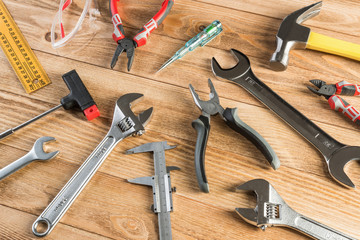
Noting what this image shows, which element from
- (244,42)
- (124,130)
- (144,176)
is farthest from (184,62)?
(144,176)

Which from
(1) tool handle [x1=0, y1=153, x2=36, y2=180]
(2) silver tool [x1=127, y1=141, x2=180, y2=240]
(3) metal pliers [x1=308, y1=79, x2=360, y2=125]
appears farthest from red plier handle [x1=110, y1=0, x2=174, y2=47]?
(3) metal pliers [x1=308, y1=79, x2=360, y2=125]

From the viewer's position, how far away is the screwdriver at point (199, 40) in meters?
1.55

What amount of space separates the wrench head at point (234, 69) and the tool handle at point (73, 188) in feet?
1.73

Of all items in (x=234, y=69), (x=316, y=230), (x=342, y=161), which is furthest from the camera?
(x=234, y=69)

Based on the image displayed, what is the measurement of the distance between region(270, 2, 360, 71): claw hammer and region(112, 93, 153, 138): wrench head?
607 millimetres

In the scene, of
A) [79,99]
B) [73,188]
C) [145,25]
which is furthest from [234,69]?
[73,188]

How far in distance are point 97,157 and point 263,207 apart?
26.0 inches

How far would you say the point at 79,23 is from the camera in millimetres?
1571

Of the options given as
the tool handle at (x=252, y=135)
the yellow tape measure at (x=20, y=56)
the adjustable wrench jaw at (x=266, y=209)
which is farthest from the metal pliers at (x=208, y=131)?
the yellow tape measure at (x=20, y=56)

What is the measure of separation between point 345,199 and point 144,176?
787 mm

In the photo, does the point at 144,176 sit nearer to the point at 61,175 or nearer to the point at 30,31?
the point at 61,175

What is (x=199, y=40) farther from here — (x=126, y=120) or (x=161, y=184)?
(x=161, y=184)

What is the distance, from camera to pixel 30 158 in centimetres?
136

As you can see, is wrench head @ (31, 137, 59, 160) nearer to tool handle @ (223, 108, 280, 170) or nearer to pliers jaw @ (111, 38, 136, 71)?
pliers jaw @ (111, 38, 136, 71)
